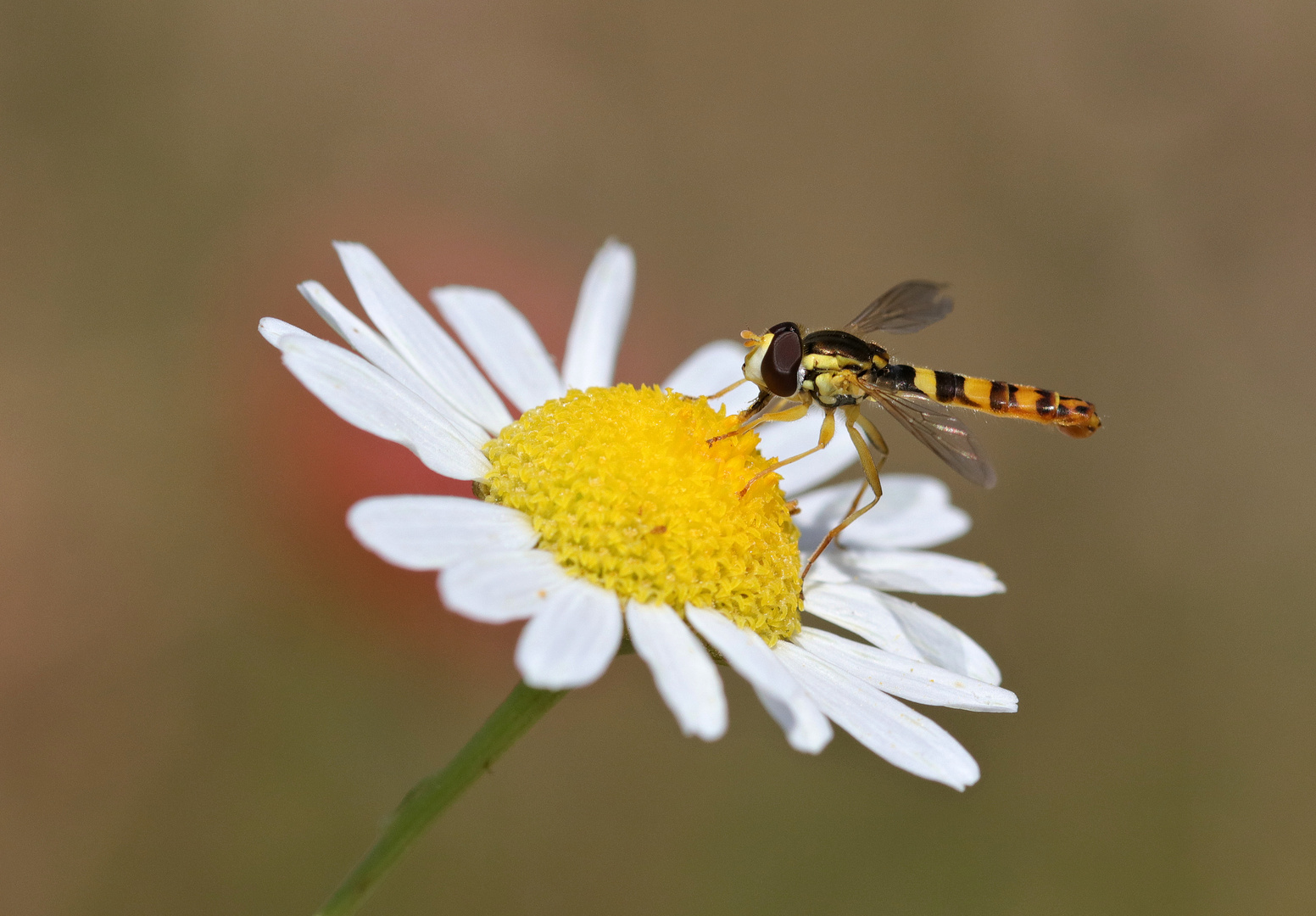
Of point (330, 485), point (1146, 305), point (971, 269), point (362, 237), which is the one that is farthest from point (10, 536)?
point (1146, 305)

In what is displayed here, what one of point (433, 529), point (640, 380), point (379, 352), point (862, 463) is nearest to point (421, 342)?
point (379, 352)

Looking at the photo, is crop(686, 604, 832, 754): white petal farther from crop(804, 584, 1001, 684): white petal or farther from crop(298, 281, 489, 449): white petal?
crop(298, 281, 489, 449): white petal

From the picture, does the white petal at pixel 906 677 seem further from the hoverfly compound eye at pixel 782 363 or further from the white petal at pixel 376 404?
the white petal at pixel 376 404

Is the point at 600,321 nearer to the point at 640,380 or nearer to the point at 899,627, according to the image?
the point at 899,627

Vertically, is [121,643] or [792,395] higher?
[792,395]

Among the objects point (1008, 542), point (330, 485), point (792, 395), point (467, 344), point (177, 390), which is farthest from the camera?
point (1008, 542)

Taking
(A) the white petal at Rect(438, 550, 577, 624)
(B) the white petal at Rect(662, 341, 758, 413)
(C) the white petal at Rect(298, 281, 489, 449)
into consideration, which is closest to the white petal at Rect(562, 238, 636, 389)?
(B) the white petal at Rect(662, 341, 758, 413)

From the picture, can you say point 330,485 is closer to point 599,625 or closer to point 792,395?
point 792,395
